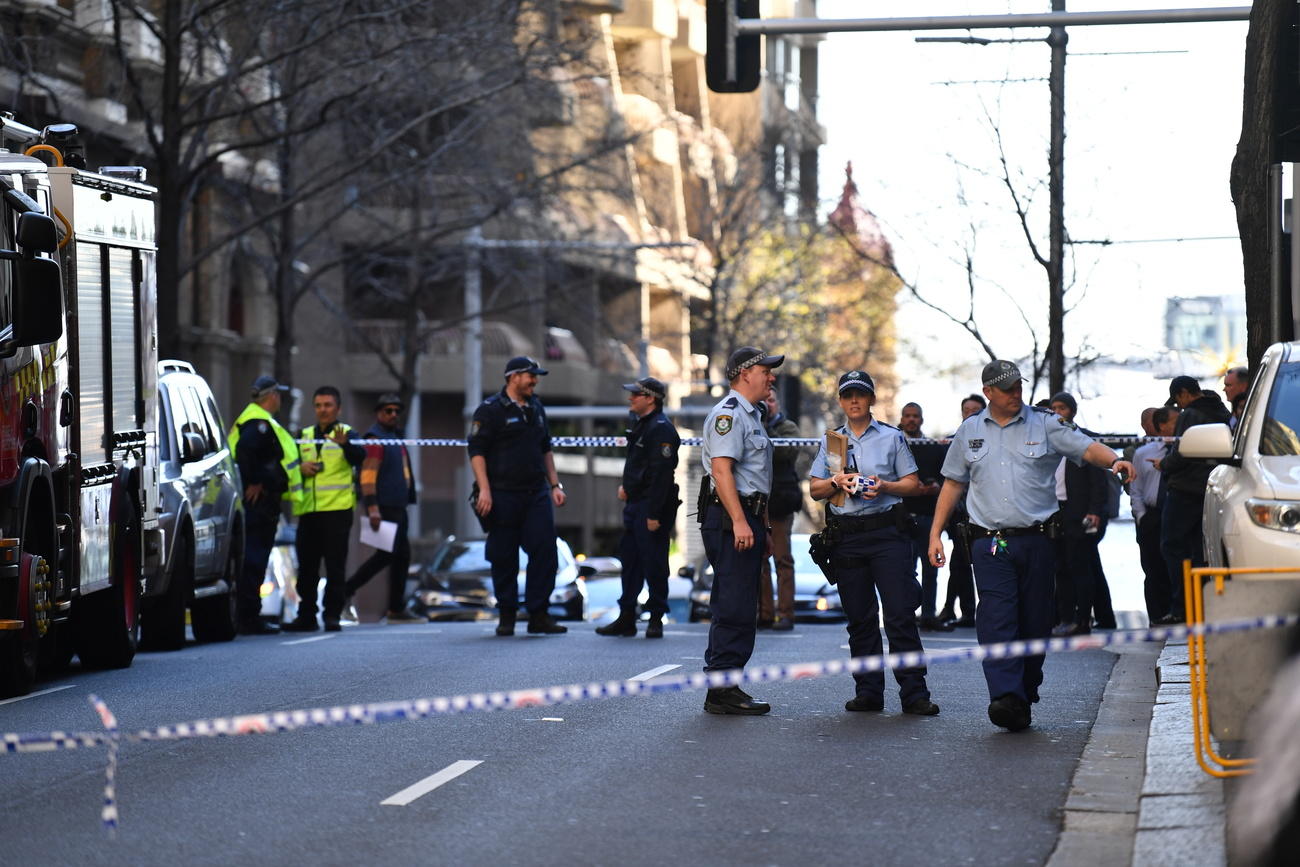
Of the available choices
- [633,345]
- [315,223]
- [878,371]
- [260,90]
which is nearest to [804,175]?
[633,345]

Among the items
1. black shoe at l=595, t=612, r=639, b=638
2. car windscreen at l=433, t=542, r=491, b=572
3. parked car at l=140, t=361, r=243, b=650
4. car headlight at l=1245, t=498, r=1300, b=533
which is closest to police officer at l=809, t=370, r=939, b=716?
car headlight at l=1245, t=498, r=1300, b=533

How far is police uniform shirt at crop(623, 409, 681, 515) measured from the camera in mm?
16562

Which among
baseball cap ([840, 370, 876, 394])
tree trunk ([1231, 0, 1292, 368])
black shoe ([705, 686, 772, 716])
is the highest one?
tree trunk ([1231, 0, 1292, 368])

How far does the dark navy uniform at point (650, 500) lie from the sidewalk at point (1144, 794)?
499 centimetres

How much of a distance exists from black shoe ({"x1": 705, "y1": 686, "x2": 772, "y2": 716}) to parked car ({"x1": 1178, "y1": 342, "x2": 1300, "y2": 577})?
2328 mm

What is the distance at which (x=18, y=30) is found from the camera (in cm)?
2736

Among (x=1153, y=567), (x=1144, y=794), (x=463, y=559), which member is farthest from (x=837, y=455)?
(x=463, y=559)

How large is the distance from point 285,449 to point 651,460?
3.64m

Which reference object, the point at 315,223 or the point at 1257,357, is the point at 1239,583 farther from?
the point at 315,223

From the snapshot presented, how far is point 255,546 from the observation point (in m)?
18.9

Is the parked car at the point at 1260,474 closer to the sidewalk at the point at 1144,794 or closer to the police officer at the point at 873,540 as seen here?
the sidewalk at the point at 1144,794

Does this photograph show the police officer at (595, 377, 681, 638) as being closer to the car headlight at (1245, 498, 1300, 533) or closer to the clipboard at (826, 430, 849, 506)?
the clipboard at (826, 430, 849, 506)

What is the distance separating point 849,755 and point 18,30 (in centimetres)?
2036

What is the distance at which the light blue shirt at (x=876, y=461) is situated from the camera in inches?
455
